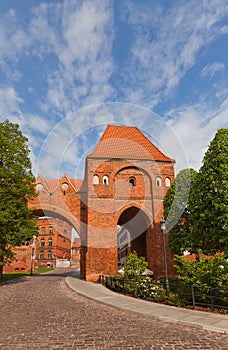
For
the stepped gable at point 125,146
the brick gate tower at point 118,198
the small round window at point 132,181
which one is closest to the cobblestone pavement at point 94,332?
the brick gate tower at point 118,198

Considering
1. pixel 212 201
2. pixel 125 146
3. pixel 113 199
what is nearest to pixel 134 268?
pixel 212 201

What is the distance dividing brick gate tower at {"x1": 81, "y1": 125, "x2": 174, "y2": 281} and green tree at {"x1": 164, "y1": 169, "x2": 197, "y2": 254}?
8.00 feet

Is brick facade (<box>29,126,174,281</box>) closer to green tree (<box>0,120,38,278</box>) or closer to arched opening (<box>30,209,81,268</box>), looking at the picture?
green tree (<box>0,120,38,278</box>)

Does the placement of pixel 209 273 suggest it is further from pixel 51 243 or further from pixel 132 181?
pixel 51 243

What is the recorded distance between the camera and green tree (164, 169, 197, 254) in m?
18.0

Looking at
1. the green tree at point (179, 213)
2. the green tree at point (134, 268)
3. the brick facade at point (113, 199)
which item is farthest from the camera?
the brick facade at point (113, 199)

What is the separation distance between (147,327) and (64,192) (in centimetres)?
1892

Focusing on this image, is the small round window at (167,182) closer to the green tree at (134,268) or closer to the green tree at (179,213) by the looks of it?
the green tree at (179,213)

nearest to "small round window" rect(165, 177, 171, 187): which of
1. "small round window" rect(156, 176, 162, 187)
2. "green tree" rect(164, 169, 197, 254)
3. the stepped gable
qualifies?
"small round window" rect(156, 176, 162, 187)

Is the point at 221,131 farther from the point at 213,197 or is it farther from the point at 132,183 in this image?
the point at 132,183

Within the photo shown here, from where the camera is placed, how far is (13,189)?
1717cm

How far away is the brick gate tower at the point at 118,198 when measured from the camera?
20109mm

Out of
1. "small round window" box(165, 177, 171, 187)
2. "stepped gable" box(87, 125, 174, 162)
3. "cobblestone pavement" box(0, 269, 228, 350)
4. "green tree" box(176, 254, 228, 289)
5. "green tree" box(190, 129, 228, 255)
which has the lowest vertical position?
"cobblestone pavement" box(0, 269, 228, 350)

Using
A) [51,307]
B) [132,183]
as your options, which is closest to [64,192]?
[132,183]
